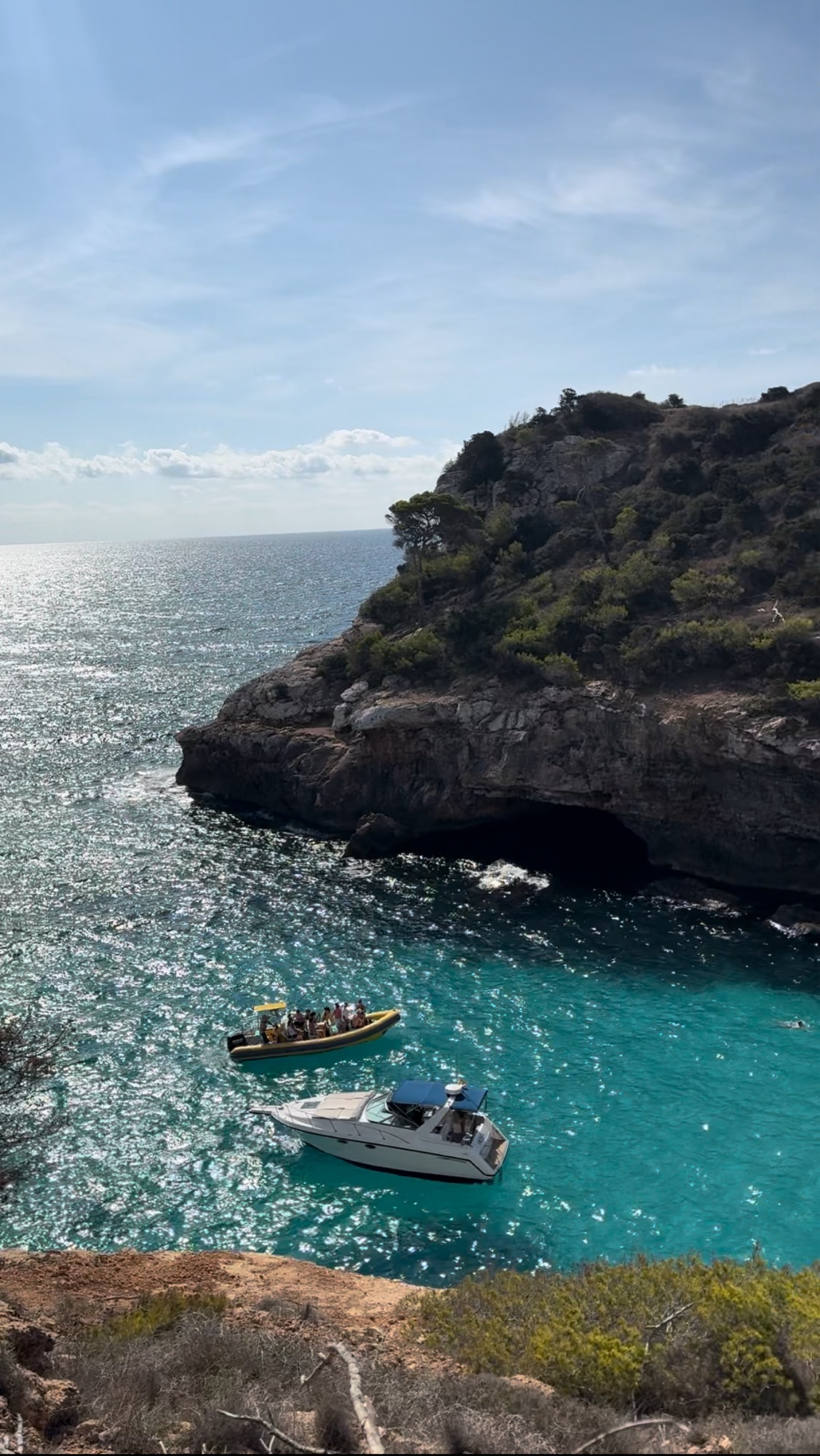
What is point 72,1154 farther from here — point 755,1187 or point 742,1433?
point 742,1433

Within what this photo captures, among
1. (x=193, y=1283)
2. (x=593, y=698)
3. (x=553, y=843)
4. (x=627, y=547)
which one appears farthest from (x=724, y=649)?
(x=193, y=1283)

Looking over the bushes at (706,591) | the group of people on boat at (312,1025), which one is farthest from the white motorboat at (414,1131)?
the bushes at (706,591)

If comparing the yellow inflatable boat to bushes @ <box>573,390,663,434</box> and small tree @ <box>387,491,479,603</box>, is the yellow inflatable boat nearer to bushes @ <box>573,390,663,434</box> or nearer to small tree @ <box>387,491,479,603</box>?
small tree @ <box>387,491,479,603</box>

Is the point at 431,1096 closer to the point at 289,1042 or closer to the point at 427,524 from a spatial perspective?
the point at 289,1042

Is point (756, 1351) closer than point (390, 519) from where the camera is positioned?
Yes

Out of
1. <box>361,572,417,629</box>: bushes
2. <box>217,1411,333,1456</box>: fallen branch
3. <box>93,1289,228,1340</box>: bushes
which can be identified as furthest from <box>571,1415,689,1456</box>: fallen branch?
<box>361,572,417,629</box>: bushes

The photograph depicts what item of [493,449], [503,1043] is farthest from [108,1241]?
[493,449]

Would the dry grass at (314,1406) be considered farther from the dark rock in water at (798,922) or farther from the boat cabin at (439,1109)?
the dark rock in water at (798,922)
